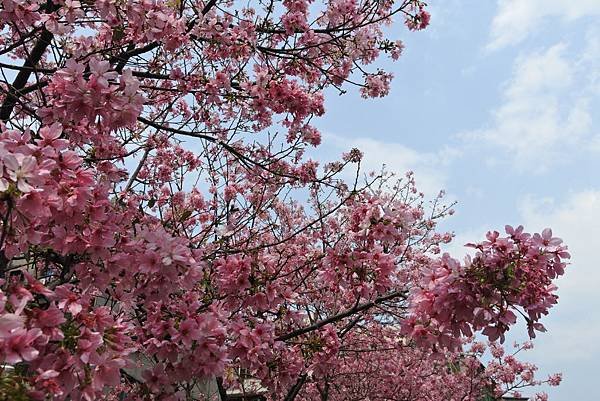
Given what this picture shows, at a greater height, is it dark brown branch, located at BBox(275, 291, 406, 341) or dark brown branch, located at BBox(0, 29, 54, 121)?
dark brown branch, located at BBox(0, 29, 54, 121)

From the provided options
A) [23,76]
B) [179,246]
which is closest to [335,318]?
[179,246]

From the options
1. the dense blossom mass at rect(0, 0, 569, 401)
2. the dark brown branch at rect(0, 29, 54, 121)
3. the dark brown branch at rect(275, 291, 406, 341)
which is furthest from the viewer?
the dark brown branch at rect(0, 29, 54, 121)

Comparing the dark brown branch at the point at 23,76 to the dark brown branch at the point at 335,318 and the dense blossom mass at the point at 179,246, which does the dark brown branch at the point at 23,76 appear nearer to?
the dense blossom mass at the point at 179,246

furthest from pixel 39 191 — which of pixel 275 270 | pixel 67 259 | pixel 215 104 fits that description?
pixel 215 104

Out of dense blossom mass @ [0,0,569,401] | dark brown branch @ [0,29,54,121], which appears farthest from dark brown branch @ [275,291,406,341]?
dark brown branch @ [0,29,54,121]

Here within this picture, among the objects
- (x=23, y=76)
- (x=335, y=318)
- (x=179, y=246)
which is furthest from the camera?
(x=23, y=76)

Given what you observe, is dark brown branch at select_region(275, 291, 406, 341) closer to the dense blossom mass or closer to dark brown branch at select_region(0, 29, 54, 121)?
the dense blossom mass

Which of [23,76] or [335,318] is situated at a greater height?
[23,76]

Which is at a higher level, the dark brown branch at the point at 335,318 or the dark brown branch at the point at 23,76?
the dark brown branch at the point at 23,76

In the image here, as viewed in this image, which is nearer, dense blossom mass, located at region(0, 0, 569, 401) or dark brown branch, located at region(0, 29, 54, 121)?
dense blossom mass, located at region(0, 0, 569, 401)

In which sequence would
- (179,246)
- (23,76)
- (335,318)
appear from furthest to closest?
(23,76) < (335,318) < (179,246)

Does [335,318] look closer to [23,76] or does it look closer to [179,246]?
[179,246]

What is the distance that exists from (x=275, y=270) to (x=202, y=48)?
98.4 inches

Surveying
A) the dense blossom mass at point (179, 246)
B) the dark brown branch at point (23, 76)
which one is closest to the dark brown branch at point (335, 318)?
the dense blossom mass at point (179, 246)
